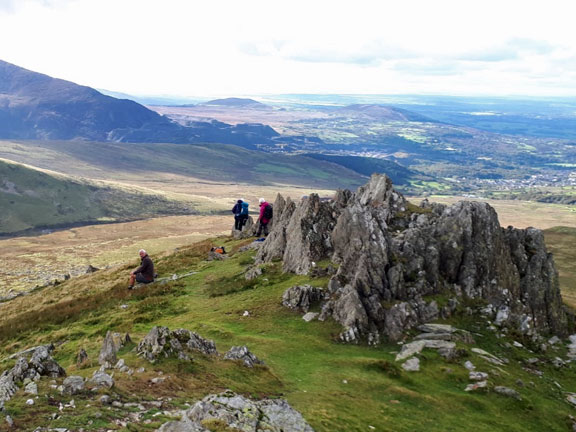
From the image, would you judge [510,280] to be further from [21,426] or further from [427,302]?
[21,426]

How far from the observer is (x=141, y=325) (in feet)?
112

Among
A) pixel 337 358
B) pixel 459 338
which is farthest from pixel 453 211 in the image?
pixel 337 358

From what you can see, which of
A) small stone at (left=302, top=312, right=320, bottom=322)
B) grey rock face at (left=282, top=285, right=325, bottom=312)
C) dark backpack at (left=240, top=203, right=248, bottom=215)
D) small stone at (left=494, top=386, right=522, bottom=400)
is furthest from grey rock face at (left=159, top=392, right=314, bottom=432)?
dark backpack at (left=240, top=203, right=248, bottom=215)

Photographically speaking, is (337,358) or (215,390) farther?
(337,358)

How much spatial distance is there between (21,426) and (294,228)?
106 feet

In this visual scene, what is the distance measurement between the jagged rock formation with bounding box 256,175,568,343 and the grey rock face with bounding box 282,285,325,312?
3.28ft

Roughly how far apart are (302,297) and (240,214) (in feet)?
120

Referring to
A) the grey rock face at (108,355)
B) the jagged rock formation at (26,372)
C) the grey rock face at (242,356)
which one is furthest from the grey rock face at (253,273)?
the jagged rock formation at (26,372)

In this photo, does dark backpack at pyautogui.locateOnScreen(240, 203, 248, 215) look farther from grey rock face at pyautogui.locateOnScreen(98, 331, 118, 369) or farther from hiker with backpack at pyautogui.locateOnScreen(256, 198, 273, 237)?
grey rock face at pyautogui.locateOnScreen(98, 331, 118, 369)

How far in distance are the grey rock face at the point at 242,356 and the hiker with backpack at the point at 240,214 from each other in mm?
Result: 43110

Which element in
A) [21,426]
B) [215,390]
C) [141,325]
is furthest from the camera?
[141,325]

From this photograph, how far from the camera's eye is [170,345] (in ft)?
75.1

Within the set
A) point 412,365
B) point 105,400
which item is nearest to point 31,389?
point 105,400

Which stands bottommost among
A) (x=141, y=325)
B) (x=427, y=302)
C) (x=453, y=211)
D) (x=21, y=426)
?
(x=141, y=325)
